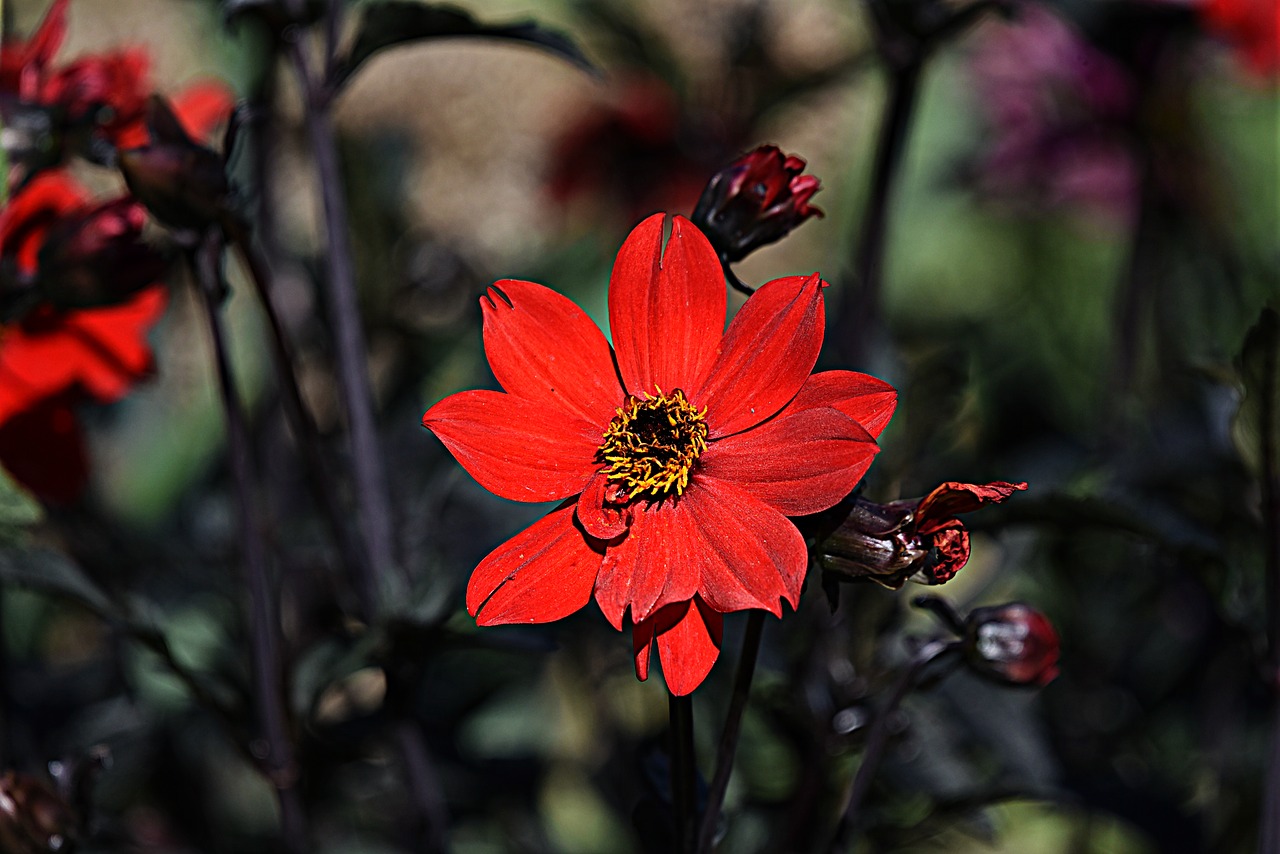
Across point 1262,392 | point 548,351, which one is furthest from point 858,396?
point 1262,392

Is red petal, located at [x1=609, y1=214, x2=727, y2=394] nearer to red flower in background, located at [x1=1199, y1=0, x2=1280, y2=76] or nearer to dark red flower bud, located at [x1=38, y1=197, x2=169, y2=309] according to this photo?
dark red flower bud, located at [x1=38, y1=197, x2=169, y2=309]

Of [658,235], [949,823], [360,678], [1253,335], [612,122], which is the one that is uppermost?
[658,235]

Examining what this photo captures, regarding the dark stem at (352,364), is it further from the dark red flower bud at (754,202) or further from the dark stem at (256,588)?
the dark red flower bud at (754,202)

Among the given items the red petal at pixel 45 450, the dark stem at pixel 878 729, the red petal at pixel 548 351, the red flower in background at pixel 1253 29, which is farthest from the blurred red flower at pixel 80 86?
the red flower in background at pixel 1253 29

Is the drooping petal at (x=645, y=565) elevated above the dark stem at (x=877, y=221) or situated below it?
above

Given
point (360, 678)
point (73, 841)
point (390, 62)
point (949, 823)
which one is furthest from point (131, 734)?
point (390, 62)

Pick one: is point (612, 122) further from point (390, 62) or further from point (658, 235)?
point (390, 62)
